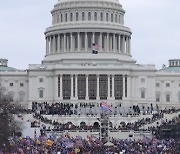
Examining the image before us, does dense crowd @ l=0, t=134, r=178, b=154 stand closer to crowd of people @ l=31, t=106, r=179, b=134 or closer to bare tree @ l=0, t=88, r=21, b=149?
bare tree @ l=0, t=88, r=21, b=149

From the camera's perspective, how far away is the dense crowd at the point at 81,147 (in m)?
101

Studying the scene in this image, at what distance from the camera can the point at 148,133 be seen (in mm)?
147500

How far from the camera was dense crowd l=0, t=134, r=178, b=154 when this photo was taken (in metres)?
101

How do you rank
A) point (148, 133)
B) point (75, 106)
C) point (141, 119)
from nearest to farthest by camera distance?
point (148, 133) < point (141, 119) < point (75, 106)

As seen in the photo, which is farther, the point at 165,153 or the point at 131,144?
the point at 131,144

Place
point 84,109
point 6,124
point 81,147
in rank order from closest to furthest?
point 6,124, point 81,147, point 84,109

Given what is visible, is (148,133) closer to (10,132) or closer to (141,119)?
(141,119)

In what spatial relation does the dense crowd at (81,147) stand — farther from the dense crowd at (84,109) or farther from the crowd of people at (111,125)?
the dense crowd at (84,109)

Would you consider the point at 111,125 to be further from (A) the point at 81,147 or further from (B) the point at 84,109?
(A) the point at 81,147

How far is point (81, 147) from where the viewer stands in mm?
108375

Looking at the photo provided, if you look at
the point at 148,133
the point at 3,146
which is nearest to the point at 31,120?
the point at 148,133

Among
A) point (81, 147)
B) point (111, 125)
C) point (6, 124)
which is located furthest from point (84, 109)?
point (6, 124)

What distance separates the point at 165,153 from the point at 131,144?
42.5 feet

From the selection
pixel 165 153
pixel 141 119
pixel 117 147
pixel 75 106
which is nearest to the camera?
pixel 165 153
